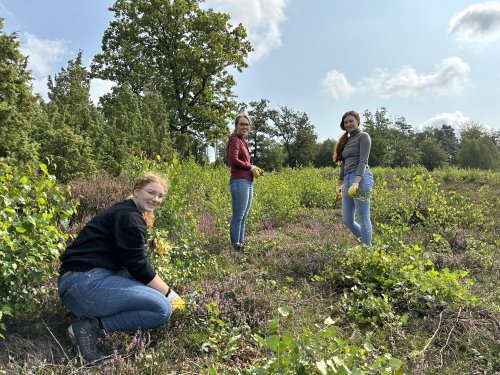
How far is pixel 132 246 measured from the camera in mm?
2662

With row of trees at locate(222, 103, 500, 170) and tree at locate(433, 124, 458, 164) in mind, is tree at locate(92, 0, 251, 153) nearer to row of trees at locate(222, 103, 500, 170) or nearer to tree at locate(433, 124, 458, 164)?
row of trees at locate(222, 103, 500, 170)

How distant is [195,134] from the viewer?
82.2 feet

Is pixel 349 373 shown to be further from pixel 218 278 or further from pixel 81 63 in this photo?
pixel 81 63

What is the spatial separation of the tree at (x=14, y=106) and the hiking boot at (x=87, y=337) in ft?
19.3

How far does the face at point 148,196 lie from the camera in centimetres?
288

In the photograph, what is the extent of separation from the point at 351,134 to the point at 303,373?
12.4 ft

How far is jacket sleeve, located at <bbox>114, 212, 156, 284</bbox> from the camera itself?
104 inches

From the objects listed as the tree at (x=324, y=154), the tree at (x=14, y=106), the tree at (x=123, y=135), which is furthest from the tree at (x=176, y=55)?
the tree at (x=324, y=154)

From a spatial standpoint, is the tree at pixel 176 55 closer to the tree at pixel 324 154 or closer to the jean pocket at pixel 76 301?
the jean pocket at pixel 76 301

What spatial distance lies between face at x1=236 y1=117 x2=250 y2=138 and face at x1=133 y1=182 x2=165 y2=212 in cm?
232

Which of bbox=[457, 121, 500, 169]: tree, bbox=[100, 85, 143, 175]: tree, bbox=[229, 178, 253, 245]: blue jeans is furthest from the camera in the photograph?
bbox=[457, 121, 500, 169]: tree

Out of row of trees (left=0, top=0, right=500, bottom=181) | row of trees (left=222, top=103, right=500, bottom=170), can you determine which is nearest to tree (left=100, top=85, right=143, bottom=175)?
row of trees (left=0, top=0, right=500, bottom=181)

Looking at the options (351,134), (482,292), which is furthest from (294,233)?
(482,292)

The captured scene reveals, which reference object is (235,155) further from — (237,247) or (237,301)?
(237,301)
